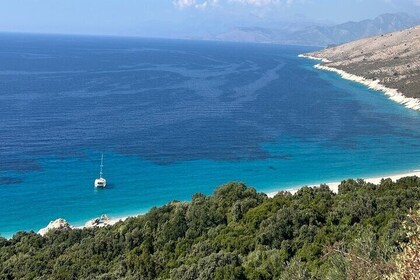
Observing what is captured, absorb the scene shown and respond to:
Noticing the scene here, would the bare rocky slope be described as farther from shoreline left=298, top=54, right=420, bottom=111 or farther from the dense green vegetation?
the dense green vegetation

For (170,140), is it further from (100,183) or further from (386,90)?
(386,90)

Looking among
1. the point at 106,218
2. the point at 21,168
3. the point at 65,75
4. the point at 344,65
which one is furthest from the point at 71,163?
the point at 344,65

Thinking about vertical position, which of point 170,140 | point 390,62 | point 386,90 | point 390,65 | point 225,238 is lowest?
point 225,238

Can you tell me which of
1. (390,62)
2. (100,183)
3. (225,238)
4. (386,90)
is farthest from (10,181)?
(390,62)

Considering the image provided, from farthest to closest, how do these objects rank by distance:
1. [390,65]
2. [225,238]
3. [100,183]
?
1. [390,65]
2. [100,183]
3. [225,238]

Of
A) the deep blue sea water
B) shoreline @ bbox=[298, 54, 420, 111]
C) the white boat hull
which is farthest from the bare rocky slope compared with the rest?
the white boat hull

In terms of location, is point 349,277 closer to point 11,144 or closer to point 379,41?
point 11,144
